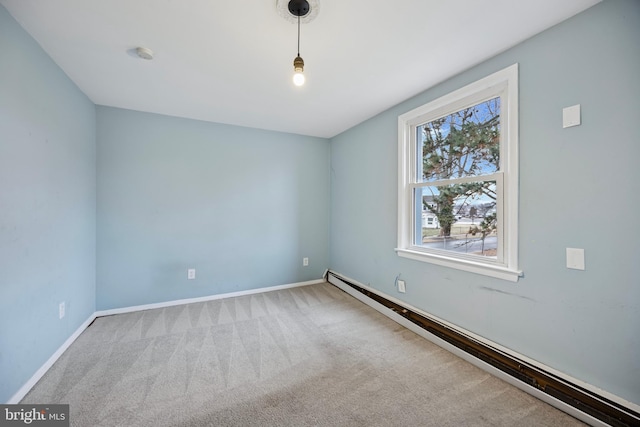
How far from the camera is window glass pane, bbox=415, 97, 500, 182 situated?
79.7 inches

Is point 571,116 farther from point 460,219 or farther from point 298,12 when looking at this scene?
point 298,12

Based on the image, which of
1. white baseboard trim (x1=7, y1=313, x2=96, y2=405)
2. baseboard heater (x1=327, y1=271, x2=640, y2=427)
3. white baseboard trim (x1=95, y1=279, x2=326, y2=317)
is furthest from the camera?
white baseboard trim (x1=95, y1=279, x2=326, y2=317)

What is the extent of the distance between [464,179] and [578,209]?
807 mm

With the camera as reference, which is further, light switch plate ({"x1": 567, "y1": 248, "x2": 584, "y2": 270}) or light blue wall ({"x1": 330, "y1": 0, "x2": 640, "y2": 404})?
light switch plate ({"x1": 567, "y1": 248, "x2": 584, "y2": 270})

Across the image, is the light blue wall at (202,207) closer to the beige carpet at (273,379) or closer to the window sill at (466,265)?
the beige carpet at (273,379)

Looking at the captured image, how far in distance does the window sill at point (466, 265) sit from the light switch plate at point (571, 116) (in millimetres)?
1007

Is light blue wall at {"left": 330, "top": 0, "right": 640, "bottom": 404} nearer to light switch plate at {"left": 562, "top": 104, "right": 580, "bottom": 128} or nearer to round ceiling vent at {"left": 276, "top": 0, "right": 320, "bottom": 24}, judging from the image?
light switch plate at {"left": 562, "top": 104, "right": 580, "bottom": 128}

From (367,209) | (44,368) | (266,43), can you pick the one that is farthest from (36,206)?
(367,209)

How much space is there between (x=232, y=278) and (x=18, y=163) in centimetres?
230

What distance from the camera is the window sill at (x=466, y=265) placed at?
1.82 m

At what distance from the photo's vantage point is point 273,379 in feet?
5.75

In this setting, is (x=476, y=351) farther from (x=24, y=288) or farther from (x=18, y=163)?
(x=18, y=163)

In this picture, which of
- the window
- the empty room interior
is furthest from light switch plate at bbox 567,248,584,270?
the window

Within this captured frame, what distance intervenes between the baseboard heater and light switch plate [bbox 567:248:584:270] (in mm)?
720
